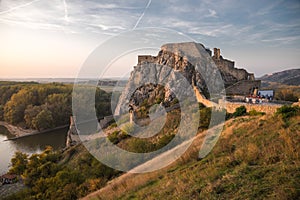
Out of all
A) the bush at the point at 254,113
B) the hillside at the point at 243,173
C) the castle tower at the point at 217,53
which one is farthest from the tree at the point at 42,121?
the bush at the point at 254,113

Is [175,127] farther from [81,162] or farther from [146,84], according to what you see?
[146,84]

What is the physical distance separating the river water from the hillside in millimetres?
20404

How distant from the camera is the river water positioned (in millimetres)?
25062

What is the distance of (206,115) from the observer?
14297 millimetres

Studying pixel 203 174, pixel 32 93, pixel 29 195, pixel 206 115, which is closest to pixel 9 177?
pixel 29 195

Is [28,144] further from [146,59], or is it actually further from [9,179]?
[146,59]

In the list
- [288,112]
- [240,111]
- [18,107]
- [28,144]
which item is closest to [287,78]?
[240,111]

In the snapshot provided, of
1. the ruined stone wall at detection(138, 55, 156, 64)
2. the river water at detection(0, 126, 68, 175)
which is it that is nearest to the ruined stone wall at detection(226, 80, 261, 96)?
the ruined stone wall at detection(138, 55, 156, 64)

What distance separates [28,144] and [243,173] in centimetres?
3175

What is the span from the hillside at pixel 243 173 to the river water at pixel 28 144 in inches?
803

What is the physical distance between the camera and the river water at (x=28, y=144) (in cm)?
2506

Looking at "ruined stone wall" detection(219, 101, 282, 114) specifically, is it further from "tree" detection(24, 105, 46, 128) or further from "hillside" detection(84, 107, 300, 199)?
"tree" detection(24, 105, 46, 128)

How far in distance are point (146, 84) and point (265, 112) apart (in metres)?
18.4

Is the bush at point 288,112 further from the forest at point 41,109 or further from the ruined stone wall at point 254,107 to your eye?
the forest at point 41,109
